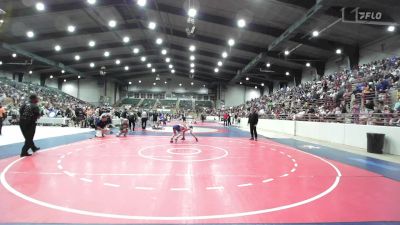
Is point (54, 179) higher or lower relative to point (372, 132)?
lower

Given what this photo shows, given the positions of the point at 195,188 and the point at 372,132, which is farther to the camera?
the point at 372,132

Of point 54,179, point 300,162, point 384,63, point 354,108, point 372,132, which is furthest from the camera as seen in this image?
point 384,63

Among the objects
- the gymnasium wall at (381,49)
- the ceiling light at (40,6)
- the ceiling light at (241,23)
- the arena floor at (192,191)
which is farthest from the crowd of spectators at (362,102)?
the ceiling light at (40,6)

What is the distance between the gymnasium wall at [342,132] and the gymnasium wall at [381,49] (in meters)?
8.83

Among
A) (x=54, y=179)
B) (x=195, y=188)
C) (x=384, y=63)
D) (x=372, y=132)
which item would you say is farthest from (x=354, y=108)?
(x=54, y=179)

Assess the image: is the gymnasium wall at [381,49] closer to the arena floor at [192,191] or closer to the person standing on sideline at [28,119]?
the arena floor at [192,191]

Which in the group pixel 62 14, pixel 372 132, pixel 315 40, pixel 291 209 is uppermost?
pixel 62 14

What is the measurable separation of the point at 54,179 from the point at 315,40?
2349 centimetres

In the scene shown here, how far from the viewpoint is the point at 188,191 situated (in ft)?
17.6

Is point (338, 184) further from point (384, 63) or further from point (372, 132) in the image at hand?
point (384, 63)

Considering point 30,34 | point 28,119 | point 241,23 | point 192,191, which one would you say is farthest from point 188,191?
point 30,34

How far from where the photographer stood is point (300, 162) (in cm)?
890

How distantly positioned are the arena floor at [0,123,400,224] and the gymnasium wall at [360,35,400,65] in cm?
1730

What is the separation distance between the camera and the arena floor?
13.4 ft
